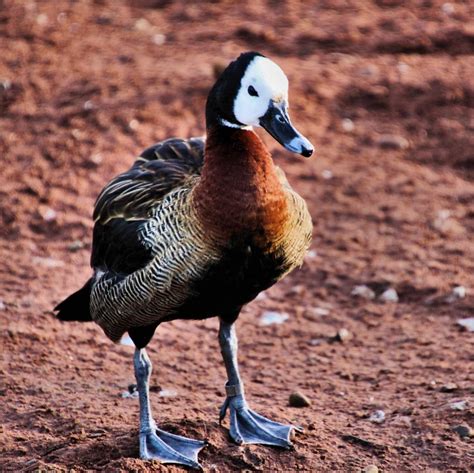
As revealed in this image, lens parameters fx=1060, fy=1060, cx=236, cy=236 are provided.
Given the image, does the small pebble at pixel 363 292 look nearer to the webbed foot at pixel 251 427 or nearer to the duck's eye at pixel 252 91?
the webbed foot at pixel 251 427

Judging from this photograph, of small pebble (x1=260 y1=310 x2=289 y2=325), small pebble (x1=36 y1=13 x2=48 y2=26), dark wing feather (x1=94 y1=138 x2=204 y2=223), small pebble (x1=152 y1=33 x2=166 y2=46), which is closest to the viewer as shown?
dark wing feather (x1=94 y1=138 x2=204 y2=223)

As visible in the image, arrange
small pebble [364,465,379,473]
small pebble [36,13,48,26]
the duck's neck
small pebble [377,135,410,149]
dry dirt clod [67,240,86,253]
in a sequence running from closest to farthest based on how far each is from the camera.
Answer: the duck's neck
small pebble [364,465,379,473]
dry dirt clod [67,240,86,253]
small pebble [377,135,410,149]
small pebble [36,13,48,26]

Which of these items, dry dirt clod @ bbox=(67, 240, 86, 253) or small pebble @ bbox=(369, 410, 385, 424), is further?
dry dirt clod @ bbox=(67, 240, 86, 253)

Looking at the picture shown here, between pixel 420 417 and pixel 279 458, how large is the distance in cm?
82

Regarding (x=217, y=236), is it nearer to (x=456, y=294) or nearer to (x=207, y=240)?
(x=207, y=240)

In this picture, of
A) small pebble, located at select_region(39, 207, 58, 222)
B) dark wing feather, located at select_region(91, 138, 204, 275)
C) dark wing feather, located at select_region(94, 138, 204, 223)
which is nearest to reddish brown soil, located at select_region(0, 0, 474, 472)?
small pebble, located at select_region(39, 207, 58, 222)

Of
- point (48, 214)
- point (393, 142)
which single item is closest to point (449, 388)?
point (48, 214)

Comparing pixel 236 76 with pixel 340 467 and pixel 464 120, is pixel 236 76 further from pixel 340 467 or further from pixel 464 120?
pixel 464 120

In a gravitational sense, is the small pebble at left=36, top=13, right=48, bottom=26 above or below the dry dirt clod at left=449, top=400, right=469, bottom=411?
above

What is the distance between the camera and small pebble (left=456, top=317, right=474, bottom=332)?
21.1 feet

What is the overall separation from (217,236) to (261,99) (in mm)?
625

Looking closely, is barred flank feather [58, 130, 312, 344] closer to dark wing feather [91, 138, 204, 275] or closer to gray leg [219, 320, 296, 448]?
dark wing feather [91, 138, 204, 275]

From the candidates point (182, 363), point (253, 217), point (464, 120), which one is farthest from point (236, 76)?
point (464, 120)

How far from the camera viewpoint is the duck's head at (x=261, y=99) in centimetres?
457
